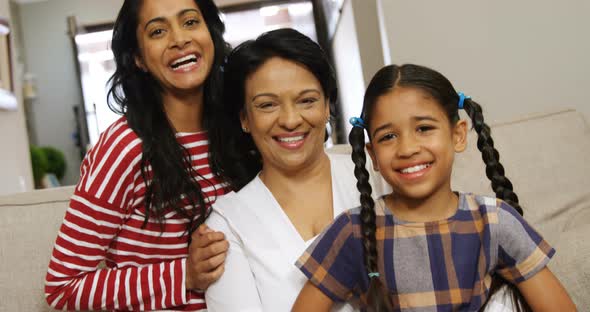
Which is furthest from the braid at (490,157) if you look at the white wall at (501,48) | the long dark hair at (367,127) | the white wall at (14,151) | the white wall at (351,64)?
the white wall at (14,151)

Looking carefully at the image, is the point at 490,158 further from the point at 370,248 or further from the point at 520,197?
the point at 520,197

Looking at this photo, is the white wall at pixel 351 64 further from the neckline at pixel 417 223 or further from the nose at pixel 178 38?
the neckline at pixel 417 223

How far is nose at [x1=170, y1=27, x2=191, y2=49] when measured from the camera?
1345mm

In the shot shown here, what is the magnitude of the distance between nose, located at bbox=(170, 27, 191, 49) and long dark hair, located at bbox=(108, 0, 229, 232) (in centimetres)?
10

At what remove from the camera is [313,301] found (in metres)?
1.10

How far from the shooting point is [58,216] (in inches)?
61.7

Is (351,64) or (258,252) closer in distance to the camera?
(258,252)

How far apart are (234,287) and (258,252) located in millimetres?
83

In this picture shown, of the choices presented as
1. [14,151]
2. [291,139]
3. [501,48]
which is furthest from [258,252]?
[14,151]

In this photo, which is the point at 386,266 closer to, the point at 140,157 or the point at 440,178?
the point at 440,178

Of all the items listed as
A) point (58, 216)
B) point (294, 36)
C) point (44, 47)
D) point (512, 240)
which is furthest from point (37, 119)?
point (512, 240)

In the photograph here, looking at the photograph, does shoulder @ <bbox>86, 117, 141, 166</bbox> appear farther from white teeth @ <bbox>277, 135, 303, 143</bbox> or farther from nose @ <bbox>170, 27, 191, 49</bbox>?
white teeth @ <bbox>277, 135, 303, 143</bbox>

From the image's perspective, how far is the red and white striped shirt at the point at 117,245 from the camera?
4.17 feet

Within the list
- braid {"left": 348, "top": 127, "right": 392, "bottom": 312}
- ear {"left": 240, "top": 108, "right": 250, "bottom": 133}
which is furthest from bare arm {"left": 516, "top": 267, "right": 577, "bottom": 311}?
ear {"left": 240, "top": 108, "right": 250, "bottom": 133}
